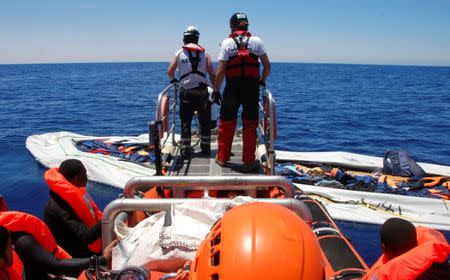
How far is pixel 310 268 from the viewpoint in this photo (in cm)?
159

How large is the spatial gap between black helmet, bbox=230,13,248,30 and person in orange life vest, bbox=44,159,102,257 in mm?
2606

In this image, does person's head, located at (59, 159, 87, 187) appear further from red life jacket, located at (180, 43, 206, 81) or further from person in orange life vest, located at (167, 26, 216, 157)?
red life jacket, located at (180, 43, 206, 81)

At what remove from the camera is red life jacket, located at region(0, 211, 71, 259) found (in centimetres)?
267

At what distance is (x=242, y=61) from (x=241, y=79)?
0.23 meters

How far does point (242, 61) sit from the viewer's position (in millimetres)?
4695

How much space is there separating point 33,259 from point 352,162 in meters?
8.76

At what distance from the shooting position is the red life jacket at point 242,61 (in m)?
4.61

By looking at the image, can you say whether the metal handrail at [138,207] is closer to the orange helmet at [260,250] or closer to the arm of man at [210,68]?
the orange helmet at [260,250]

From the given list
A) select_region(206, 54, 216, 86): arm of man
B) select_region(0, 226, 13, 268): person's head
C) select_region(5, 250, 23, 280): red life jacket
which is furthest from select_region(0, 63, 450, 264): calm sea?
select_region(0, 226, 13, 268): person's head

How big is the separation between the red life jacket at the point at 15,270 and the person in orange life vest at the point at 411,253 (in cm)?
232

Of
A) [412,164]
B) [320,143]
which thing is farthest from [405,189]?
[320,143]

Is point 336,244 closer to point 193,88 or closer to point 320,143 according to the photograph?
point 193,88

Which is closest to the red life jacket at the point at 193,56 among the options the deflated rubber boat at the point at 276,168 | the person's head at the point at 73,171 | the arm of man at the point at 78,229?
the deflated rubber boat at the point at 276,168

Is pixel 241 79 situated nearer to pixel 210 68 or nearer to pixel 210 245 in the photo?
pixel 210 68
